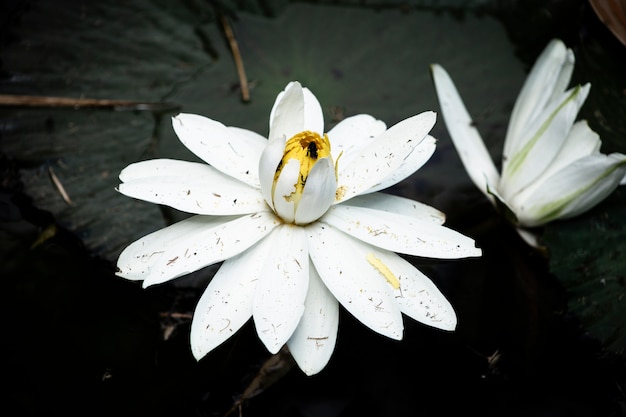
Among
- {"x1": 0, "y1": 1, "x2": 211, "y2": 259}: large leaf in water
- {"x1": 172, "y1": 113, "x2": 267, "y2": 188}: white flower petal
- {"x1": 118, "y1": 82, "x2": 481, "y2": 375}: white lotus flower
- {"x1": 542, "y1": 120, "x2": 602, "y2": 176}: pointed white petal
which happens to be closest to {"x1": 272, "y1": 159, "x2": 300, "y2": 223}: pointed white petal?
{"x1": 118, "y1": 82, "x2": 481, "y2": 375}: white lotus flower

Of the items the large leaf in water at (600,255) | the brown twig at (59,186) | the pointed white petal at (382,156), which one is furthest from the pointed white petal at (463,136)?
the brown twig at (59,186)

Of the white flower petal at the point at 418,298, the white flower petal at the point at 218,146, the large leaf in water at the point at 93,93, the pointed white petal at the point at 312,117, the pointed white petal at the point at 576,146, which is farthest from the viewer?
the large leaf in water at the point at 93,93

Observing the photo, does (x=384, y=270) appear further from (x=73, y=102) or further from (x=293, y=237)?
(x=73, y=102)

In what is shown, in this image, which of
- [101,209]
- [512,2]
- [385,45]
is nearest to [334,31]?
[385,45]

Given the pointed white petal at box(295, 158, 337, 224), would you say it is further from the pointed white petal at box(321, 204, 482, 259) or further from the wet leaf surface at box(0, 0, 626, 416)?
the wet leaf surface at box(0, 0, 626, 416)

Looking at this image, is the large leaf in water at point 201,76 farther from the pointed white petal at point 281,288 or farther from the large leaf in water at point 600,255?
the pointed white petal at point 281,288

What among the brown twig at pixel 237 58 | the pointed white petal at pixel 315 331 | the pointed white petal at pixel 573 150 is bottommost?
the pointed white petal at pixel 315 331

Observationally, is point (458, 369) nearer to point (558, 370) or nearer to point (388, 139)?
point (558, 370)
